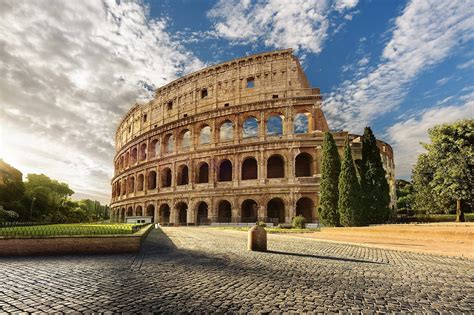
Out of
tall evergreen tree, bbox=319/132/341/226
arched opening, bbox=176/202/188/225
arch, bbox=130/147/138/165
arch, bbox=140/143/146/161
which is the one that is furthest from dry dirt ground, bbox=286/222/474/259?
arch, bbox=130/147/138/165

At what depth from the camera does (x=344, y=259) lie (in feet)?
28.8

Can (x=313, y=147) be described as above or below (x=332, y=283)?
above

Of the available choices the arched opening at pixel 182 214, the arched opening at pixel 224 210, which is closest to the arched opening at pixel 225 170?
the arched opening at pixel 224 210

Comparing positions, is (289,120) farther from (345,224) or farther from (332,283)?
(332,283)

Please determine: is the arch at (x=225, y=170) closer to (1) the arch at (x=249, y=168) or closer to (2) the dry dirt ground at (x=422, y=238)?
(1) the arch at (x=249, y=168)

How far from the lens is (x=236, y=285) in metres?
5.36

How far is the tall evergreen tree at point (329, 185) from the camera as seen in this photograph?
2106 cm

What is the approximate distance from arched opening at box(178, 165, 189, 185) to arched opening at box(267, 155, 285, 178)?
1127cm

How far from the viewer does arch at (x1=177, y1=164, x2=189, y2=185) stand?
115 feet

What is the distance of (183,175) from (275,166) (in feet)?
41.8

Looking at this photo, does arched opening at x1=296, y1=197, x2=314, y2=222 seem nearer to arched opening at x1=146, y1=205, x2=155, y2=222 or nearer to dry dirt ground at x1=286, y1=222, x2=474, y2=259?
dry dirt ground at x1=286, y1=222, x2=474, y2=259

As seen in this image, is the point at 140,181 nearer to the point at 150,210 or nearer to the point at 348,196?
the point at 150,210

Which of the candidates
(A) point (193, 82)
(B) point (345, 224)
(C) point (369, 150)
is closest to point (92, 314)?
(B) point (345, 224)

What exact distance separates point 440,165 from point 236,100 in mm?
21808
